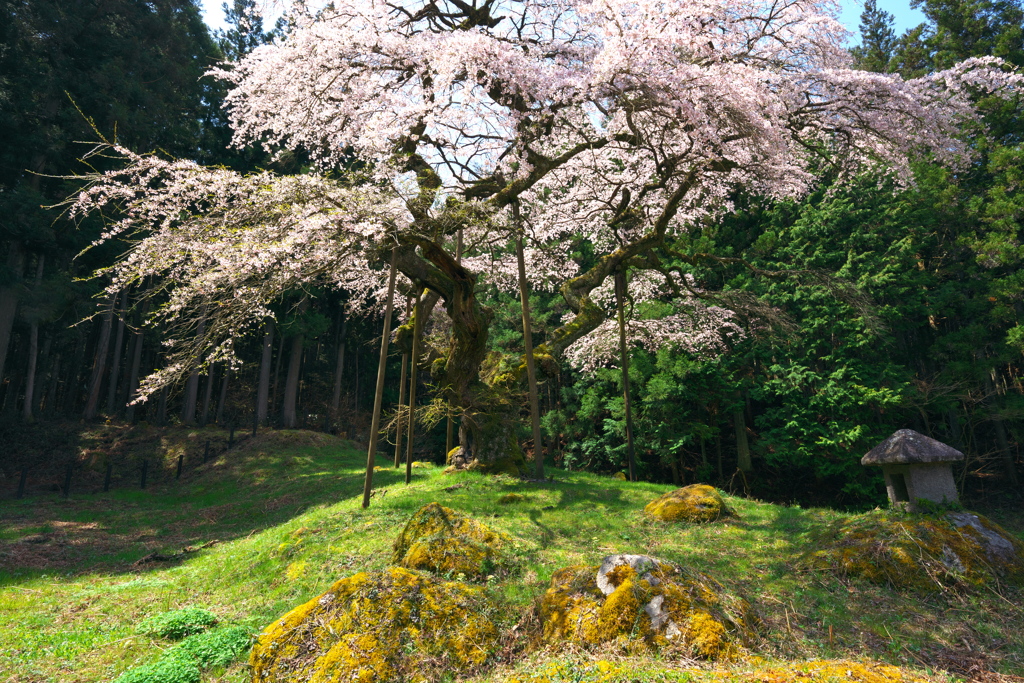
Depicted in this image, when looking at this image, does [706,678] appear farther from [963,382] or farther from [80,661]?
[963,382]

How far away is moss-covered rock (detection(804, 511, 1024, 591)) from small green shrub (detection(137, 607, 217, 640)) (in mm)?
6824

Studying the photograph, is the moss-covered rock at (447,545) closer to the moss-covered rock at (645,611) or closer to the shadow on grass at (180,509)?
the moss-covered rock at (645,611)

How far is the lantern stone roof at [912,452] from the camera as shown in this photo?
668 centimetres

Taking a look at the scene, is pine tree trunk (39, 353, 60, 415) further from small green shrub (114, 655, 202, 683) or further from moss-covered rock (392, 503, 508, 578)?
small green shrub (114, 655, 202, 683)

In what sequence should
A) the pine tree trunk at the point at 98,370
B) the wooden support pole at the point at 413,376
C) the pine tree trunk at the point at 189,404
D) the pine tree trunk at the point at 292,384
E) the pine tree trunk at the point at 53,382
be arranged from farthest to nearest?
the pine tree trunk at the point at 53,382 → the pine tree trunk at the point at 292,384 → the pine tree trunk at the point at 189,404 → the pine tree trunk at the point at 98,370 → the wooden support pole at the point at 413,376

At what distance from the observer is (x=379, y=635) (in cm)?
413

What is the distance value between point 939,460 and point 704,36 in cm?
687

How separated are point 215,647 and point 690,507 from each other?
699 centimetres

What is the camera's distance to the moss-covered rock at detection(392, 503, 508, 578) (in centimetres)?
580

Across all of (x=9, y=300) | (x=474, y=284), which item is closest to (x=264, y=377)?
(x=9, y=300)

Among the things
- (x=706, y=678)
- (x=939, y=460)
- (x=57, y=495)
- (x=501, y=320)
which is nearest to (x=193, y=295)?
(x=706, y=678)

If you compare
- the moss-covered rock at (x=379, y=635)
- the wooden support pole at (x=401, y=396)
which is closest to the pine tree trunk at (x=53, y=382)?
the wooden support pole at (x=401, y=396)

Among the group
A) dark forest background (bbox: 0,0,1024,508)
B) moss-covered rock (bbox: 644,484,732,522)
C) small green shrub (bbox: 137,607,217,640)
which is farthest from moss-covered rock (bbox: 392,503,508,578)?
dark forest background (bbox: 0,0,1024,508)

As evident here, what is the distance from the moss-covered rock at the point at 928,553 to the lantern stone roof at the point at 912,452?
0.66 metres
